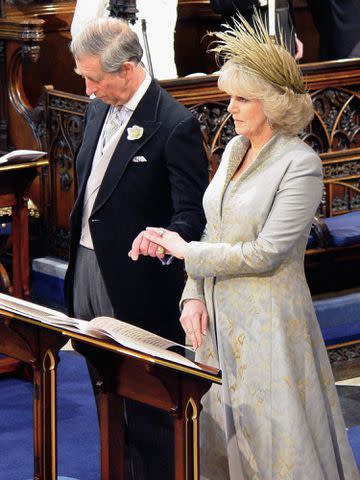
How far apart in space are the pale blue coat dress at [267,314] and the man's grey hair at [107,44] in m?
0.51

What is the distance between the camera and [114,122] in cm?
417

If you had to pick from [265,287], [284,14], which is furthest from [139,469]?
[284,14]

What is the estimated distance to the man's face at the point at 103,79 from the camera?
394 centimetres

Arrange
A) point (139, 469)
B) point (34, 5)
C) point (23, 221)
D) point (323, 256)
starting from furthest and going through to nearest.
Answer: point (34, 5), point (323, 256), point (23, 221), point (139, 469)

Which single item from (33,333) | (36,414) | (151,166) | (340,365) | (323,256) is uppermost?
(151,166)

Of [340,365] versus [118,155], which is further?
[340,365]

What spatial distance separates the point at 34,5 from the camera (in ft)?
26.3

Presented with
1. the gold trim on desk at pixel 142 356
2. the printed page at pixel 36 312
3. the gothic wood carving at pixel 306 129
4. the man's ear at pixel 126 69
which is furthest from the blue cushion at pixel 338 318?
the gold trim on desk at pixel 142 356

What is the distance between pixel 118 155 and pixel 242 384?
0.94 m

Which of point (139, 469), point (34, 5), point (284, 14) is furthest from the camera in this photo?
point (34, 5)

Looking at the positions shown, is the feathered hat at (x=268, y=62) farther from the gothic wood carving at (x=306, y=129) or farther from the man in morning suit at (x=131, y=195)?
the gothic wood carving at (x=306, y=129)

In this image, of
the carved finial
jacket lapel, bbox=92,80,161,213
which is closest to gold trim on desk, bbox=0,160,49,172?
the carved finial

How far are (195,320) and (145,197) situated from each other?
1.71 feet

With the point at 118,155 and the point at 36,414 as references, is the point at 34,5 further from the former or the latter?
the point at 36,414
